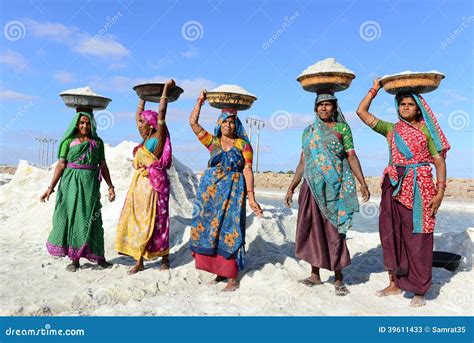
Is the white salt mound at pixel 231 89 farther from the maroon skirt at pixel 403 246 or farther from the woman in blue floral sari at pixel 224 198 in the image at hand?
the maroon skirt at pixel 403 246

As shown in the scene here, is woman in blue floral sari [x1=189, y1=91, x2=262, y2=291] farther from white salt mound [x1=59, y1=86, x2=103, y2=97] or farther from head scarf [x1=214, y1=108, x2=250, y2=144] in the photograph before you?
white salt mound [x1=59, y1=86, x2=103, y2=97]

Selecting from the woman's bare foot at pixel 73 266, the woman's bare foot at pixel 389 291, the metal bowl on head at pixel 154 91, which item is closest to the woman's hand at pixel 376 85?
the woman's bare foot at pixel 389 291

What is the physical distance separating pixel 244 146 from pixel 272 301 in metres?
1.52

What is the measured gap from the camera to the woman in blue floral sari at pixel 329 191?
4027 mm

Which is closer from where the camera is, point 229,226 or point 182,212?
point 229,226

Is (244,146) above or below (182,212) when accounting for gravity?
above

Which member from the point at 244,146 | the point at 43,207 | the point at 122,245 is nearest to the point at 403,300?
the point at 244,146

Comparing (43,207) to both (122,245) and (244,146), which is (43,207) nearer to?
(122,245)

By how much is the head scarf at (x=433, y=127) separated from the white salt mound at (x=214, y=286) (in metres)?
1.41

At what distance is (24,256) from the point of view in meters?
5.54

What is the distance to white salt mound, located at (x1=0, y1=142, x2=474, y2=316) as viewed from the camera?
11.8 feet

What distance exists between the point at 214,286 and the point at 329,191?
1.49 metres

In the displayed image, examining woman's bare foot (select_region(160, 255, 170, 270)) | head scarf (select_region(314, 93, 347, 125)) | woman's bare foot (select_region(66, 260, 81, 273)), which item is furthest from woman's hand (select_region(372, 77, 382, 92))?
woman's bare foot (select_region(66, 260, 81, 273))

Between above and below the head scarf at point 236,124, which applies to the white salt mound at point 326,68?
above
